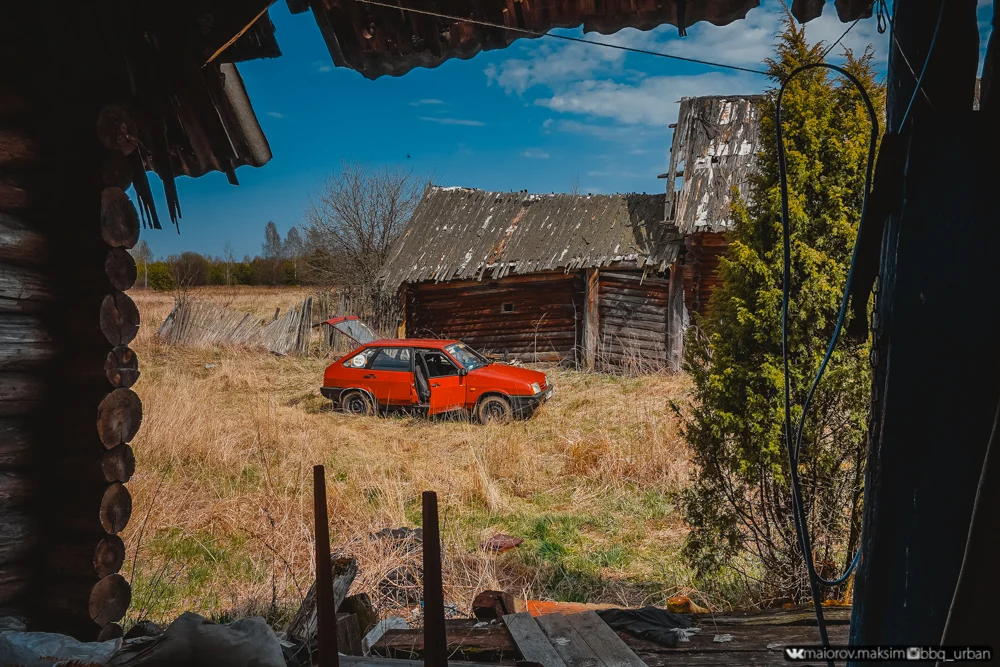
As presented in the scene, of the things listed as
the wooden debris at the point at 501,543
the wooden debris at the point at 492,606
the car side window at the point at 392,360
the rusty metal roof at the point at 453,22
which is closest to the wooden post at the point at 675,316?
the car side window at the point at 392,360

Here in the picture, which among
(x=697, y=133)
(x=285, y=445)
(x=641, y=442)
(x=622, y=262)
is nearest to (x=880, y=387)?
(x=641, y=442)

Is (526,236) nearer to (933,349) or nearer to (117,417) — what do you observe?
(117,417)

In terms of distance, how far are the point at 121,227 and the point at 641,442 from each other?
6.31 meters

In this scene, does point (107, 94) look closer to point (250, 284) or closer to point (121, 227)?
point (121, 227)

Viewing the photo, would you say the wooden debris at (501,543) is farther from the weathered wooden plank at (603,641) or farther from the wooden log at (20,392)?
the wooden log at (20,392)

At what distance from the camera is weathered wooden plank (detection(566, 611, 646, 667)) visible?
3228 mm

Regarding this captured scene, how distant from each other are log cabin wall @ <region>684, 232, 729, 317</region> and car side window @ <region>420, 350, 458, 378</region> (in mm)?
6394

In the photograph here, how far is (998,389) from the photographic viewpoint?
1553 millimetres

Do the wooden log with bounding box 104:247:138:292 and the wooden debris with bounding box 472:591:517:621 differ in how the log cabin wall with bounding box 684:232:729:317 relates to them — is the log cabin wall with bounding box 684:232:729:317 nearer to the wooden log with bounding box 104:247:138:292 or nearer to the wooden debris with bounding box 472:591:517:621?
the wooden debris with bounding box 472:591:517:621

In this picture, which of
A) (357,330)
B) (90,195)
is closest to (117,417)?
(90,195)

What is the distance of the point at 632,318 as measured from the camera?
16.3 metres

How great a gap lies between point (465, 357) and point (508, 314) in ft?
19.0

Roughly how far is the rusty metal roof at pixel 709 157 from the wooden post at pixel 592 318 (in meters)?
2.31

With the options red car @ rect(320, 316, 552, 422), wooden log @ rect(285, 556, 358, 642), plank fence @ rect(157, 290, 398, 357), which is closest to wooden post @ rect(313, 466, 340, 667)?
wooden log @ rect(285, 556, 358, 642)
